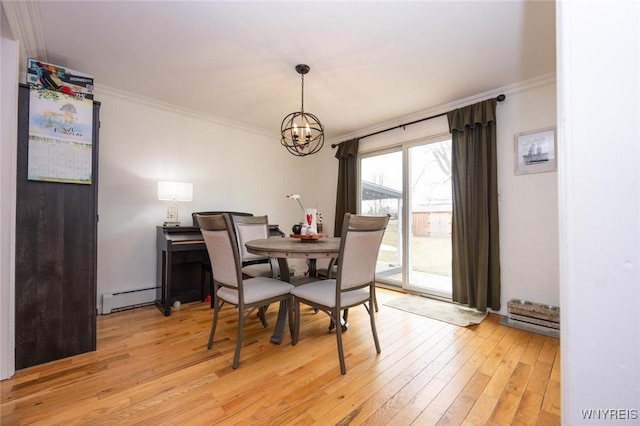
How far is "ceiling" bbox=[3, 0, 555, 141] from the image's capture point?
1758 mm

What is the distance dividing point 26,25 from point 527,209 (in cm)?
446

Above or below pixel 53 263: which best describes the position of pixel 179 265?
below

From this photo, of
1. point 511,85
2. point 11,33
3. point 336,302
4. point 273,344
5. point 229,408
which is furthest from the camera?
point 511,85

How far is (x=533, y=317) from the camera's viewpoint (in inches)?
95.3

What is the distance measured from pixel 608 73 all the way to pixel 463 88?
2616 millimetres

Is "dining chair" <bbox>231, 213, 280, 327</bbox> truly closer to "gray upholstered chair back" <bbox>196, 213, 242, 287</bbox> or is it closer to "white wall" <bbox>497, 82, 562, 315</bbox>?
"gray upholstered chair back" <bbox>196, 213, 242, 287</bbox>

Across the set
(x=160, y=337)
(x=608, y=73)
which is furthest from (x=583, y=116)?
(x=160, y=337)

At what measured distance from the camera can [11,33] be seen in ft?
5.36

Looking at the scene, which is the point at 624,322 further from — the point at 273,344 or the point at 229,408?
the point at 273,344

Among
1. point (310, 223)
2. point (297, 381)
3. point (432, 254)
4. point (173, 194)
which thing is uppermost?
point (173, 194)

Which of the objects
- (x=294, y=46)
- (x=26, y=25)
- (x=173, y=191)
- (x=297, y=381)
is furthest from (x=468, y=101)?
(x=26, y=25)

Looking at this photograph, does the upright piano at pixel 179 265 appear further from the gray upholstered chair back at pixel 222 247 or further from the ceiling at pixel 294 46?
the ceiling at pixel 294 46

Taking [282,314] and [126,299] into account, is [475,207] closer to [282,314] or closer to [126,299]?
[282,314]

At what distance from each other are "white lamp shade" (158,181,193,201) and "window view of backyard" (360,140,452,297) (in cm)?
252
